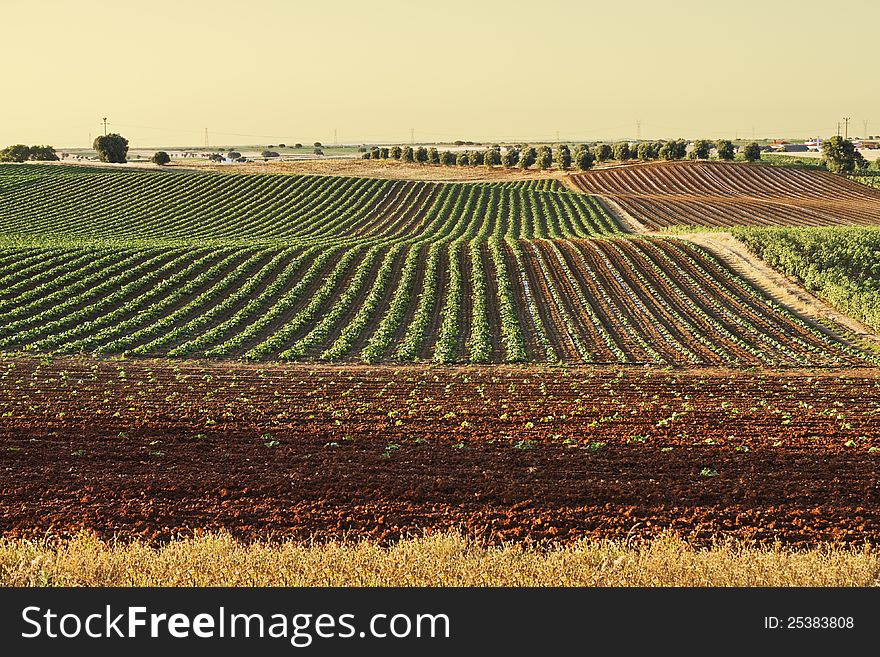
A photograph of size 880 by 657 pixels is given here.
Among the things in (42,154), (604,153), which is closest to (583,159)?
(604,153)

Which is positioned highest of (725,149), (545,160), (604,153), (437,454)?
Answer: (725,149)

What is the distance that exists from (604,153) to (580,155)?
1471 centimetres

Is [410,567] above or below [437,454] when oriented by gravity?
above

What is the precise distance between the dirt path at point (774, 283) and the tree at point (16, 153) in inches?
4293

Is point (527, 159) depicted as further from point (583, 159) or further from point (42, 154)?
point (42, 154)

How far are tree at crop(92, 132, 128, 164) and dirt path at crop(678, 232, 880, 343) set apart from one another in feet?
292

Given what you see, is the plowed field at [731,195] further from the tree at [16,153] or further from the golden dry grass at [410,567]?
the tree at [16,153]

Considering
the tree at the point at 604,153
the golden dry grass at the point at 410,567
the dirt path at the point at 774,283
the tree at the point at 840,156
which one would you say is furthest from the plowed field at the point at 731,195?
the golden dry grass at the point at 410,567

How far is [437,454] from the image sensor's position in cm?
1661

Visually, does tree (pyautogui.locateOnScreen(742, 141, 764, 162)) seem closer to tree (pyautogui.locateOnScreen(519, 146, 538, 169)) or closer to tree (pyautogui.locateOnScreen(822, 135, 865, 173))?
tree (pyautogui.locateOnScreen(822, 135, 865, 173))

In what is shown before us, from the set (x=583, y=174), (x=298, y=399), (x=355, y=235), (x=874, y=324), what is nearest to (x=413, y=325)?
(x=298, y=399)

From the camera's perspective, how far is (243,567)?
29.2 ft

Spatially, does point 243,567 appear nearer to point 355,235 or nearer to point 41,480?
point 41,480

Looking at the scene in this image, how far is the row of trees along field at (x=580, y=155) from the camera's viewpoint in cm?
10982
